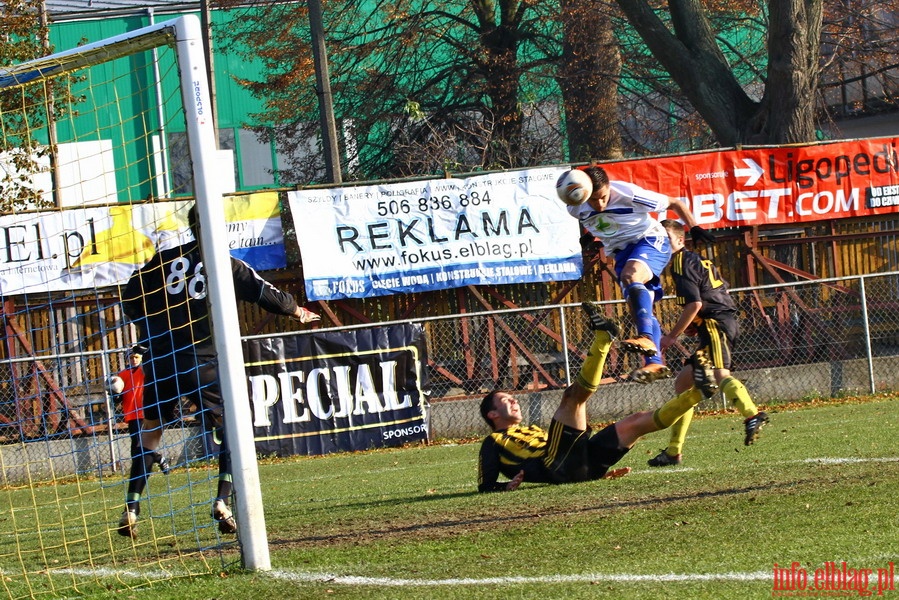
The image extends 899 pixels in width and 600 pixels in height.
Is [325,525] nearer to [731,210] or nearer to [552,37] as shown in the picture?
[731,210]

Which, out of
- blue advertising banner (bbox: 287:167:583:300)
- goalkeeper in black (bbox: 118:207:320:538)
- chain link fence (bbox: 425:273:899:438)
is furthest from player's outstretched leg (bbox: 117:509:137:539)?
blue advertising banner (bbox: 287:167:583:300)

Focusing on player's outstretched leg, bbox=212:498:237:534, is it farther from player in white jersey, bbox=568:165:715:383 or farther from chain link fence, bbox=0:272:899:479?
chain link fence, bbox=0:272:899:479

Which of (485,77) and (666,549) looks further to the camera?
(485,77)

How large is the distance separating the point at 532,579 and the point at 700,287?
449 centimetres

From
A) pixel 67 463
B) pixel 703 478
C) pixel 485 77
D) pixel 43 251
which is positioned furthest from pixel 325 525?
pixel 485 77

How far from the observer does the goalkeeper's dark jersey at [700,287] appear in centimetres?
905

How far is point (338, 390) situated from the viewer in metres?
15.4

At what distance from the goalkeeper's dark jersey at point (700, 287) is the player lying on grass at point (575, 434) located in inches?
37.0

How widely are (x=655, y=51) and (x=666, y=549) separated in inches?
693

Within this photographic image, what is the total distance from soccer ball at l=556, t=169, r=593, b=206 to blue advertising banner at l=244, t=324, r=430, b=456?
7.97 metres

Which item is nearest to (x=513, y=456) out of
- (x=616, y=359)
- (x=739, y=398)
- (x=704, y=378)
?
(x=704, y=378)

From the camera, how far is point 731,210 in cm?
1855

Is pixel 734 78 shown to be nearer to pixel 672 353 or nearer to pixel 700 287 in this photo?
pixel 672 353

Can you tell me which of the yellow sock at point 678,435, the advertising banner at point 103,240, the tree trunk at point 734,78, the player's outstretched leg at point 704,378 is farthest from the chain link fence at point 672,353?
the player's outstretched leg at point 704,378
